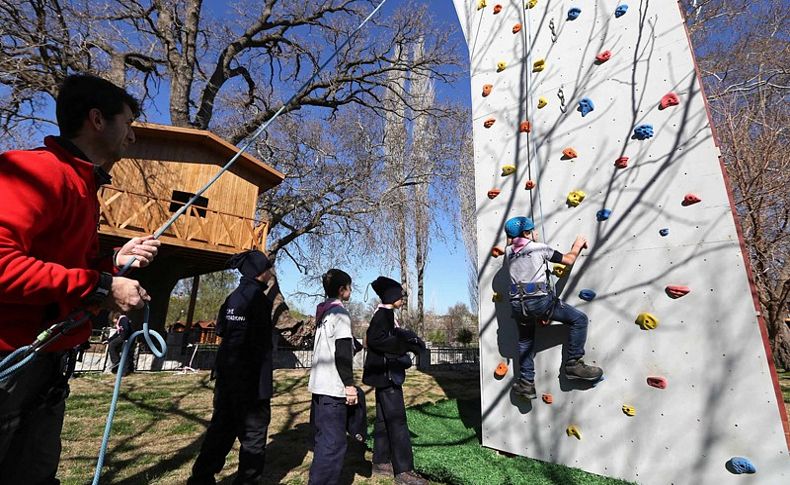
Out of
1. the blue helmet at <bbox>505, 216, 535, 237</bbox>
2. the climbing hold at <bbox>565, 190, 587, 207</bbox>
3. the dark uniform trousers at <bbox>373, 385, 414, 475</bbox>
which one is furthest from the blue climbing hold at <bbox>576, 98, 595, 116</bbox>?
the dark uniform trousers at <bbox>373, 385, 414, 475</bbox>

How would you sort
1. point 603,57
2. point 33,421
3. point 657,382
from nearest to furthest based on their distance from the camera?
point 33,421
point 657,382
point 603,57

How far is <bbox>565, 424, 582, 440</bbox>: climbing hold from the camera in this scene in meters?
3.40

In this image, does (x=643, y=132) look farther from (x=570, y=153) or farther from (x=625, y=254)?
(x=625, y=254)

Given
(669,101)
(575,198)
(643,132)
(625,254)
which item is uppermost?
(669,101)

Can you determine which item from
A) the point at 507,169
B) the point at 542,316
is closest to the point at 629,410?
the point at 542,316

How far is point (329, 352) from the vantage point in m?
3.16

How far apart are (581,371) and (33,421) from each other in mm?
3485

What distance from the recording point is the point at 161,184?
11641mm

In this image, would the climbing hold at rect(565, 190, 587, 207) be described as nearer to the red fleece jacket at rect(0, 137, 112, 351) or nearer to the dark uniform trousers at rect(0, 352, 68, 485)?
the red fleece jacket at rect(0, 137, 112, 351)

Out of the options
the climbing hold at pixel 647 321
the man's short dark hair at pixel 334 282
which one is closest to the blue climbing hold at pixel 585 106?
the climbing hold at pixel 647 321

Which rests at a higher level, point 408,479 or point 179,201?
point 179,201

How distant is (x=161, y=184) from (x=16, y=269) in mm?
12161

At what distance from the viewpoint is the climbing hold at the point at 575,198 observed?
12.4 feet

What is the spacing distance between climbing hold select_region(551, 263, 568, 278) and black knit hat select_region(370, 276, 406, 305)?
148 centimetres
